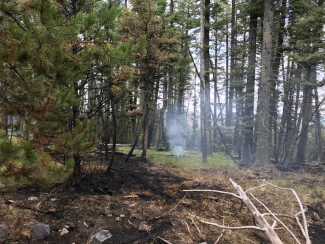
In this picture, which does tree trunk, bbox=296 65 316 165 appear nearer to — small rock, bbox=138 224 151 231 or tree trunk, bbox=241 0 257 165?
tree trunk, bbox=241 0 257 165

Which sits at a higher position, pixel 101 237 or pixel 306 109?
pixel 306 109

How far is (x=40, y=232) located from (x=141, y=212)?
6.64 ft

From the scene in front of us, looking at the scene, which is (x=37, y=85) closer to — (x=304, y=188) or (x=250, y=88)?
(x=304, y=188)

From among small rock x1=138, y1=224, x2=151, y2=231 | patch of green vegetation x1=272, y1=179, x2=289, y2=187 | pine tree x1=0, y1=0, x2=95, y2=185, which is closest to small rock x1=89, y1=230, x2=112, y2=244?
small rock x1=138, y1=224, x2=151, y2=231

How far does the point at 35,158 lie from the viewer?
266 cm

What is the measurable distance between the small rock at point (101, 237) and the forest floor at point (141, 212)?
109 millimetres

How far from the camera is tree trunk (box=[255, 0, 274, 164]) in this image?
1071cm

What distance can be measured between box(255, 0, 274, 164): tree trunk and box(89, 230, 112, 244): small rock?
967 centimetres

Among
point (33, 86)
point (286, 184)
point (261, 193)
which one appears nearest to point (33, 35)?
point (33, 86)

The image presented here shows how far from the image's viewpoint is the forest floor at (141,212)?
3.67m

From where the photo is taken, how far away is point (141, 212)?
15.3 feet

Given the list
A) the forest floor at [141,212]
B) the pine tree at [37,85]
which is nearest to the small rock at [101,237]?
the forest floor at [141,212]

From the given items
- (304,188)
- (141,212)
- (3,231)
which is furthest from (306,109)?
(3,231)

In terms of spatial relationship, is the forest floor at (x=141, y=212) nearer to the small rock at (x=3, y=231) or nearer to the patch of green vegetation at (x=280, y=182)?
the small rock at (x=3, y=231)
